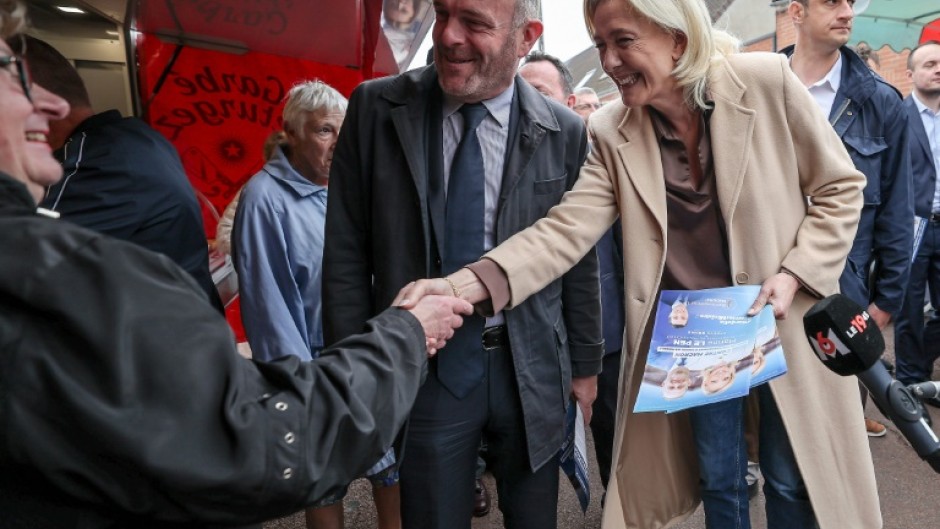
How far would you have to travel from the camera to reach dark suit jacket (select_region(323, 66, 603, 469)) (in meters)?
1.88

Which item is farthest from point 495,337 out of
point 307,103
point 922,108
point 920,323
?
point 922,108

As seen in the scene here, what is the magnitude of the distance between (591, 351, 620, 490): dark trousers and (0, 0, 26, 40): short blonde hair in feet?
7.78

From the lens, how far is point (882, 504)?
3.25 metres

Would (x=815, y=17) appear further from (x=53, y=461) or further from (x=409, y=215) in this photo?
(x=53, y=461)

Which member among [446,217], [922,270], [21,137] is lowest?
[922,270]

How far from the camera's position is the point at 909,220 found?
3.02 m

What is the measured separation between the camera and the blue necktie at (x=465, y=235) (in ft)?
6.15

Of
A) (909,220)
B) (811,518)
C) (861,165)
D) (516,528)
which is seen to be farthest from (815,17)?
(516,528)

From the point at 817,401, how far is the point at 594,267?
76 centimetres

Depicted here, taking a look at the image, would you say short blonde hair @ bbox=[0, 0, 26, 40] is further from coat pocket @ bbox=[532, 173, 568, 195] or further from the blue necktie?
coat pocket @ bbox=[532, 173, 568, 195]

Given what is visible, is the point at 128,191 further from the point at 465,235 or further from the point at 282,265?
the point at 465,235

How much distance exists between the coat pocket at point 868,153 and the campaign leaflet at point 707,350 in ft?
5.23

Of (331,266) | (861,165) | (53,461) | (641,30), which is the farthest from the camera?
(861,165)

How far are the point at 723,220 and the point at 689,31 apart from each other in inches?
21.2
